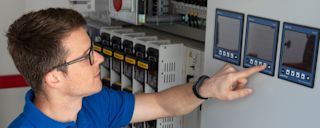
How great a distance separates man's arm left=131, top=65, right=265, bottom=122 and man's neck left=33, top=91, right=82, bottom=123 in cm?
35

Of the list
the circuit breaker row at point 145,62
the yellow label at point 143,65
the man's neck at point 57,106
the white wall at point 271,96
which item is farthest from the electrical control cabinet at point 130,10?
the man's neck at point 57,106

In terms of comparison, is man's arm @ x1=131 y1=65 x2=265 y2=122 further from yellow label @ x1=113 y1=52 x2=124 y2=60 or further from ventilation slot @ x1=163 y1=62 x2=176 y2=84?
yellow label @ x1=113 y1=52 x2=124 y2=60

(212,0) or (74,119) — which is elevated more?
(212,0)

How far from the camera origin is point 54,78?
171 cm

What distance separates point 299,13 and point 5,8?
280 centimetres

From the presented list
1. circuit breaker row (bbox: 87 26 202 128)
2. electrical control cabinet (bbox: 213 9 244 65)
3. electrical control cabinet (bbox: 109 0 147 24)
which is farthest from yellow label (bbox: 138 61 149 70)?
electrical control cabinet (bbox: 213 9 244 65)

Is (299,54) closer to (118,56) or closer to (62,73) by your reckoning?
(62,73)

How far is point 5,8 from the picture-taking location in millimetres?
3736

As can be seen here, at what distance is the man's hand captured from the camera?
1.67 m

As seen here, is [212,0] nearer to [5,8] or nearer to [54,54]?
[54,54]

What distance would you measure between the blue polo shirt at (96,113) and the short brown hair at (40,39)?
0.47ft

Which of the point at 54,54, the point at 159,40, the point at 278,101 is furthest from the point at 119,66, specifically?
the point at 278,101

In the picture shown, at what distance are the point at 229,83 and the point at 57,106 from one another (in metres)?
0.65

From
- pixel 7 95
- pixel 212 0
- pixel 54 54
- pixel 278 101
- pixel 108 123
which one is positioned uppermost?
pixel 212 0
